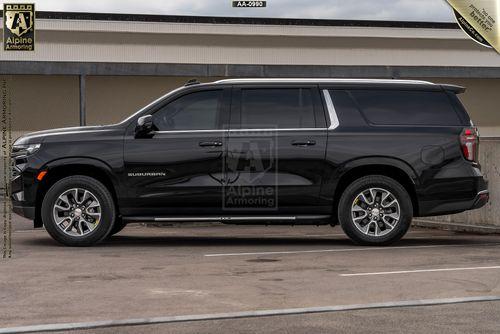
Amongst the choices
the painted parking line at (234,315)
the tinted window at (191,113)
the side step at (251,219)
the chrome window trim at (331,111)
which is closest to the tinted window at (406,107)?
the chrome window trim at (331,111)

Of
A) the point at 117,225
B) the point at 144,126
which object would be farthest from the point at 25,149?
the point at 117,225

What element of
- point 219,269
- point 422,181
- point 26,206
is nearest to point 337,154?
point 422,181

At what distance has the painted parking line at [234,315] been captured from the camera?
22.0ft

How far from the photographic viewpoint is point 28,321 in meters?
6.95

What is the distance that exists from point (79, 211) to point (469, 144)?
483cm

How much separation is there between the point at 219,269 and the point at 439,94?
161 inches

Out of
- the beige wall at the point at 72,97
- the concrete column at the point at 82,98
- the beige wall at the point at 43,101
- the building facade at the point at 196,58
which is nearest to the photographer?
the concrete column at the point at 82,98

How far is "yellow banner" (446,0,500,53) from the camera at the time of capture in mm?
13602

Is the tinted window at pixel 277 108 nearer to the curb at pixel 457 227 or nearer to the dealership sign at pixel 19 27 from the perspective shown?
the curb at pixel 457 227

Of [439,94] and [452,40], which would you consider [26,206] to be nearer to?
[439,94]

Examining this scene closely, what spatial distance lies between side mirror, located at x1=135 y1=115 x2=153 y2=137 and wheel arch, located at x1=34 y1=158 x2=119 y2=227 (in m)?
0.57

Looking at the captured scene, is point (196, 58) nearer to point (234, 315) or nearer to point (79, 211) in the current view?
point (79, 211)

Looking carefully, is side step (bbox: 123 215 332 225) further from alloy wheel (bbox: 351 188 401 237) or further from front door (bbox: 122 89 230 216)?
alloy wheel (bbox: 351 188 401 237)

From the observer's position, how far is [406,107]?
1205 cm
